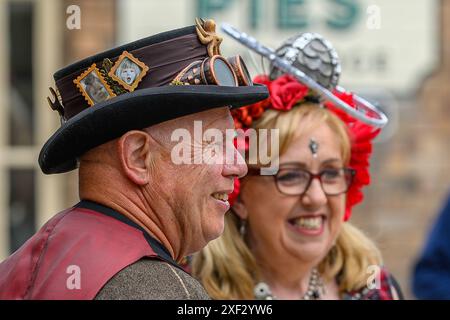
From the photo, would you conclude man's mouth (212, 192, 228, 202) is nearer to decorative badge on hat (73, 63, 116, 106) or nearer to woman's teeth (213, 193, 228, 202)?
woman's teeth (213, 193, 228, 202)

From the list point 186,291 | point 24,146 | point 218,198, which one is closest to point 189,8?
point 24,146

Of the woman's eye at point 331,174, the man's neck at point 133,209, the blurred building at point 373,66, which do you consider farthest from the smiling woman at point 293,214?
the blurred building at point 373,66

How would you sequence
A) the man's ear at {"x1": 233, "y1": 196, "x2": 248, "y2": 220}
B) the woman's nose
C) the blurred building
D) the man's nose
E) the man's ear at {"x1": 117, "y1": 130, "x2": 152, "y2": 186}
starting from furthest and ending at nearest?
the blurred building, the man's ear at {"x1": 233, "y1": 196, "x2": 248, "y2": 220}, the woman's nose, the man's nose, the man's ear at {"x1": 117, "y1": 130, "x2": 152, "y2": 186}

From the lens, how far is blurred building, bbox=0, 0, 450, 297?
5.84m

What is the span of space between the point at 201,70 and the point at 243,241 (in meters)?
1.29

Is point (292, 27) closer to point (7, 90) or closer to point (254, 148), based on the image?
point (7, 90)

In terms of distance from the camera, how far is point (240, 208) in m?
3.26

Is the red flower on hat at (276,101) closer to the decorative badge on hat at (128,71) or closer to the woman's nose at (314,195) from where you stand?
the woman's nose at (314,195)

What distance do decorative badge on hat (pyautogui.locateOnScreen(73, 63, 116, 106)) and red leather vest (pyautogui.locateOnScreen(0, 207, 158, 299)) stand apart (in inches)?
10.6

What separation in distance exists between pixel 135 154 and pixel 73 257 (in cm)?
30

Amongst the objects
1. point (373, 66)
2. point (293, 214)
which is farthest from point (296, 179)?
point (373, 66)

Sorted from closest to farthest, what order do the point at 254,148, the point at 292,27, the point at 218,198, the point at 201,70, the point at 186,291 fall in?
the point at 186,291 < the point at 201,70 < the point at 218,198 < the point at 254,148 < the point at 292,27

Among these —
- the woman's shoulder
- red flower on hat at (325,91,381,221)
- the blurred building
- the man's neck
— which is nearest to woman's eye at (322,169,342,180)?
red flower on hat at (325,91,381,221)

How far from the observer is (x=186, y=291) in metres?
1.91
